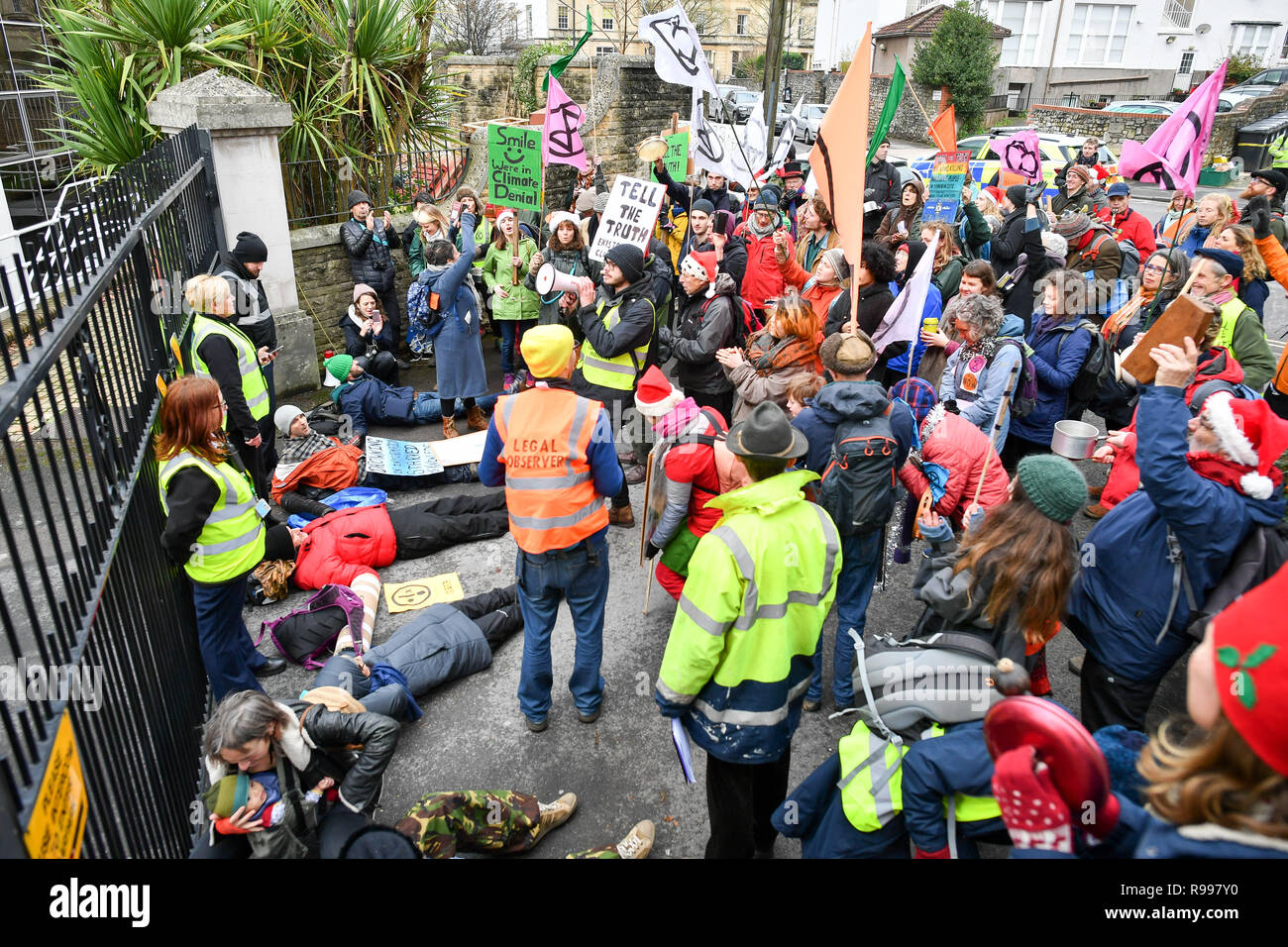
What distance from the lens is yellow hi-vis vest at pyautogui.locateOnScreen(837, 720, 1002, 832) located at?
2.38m

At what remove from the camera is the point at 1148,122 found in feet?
93.6

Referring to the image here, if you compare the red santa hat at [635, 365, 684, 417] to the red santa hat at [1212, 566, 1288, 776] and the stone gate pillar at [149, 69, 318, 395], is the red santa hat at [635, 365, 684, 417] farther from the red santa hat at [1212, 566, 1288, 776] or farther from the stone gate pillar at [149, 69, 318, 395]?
the stone gate pillar at [149, 69, 318, 395]

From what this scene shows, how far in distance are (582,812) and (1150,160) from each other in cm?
697

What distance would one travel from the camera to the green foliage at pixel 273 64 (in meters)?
7.83

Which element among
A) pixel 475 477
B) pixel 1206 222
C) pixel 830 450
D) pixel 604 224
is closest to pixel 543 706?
pixel 830 450

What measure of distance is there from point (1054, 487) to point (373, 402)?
6.11m

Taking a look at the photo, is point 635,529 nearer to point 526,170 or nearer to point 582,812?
point 582,812

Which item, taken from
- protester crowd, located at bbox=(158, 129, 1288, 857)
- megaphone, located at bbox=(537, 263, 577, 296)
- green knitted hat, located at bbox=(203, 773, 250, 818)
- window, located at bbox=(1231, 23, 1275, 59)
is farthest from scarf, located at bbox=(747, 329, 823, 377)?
window, located at bbox=(1231, 23, 1275, 59)

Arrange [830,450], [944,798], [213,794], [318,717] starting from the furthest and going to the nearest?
1. [830,450]
2. [318,717]
3. [213,794]
4. [944,798]

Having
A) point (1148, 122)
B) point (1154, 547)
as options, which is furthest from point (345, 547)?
point (1148, 122)

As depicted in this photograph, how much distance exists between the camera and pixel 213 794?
289 centimetres

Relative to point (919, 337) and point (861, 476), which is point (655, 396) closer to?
point (861, 476)

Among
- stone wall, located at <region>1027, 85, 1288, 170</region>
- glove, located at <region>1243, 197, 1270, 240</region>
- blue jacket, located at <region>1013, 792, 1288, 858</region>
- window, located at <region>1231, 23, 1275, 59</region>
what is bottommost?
blue jacket, located at <region>1013, 792, 1288, 858</region>

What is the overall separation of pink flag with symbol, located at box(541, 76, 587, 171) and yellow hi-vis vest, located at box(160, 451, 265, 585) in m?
5.56
